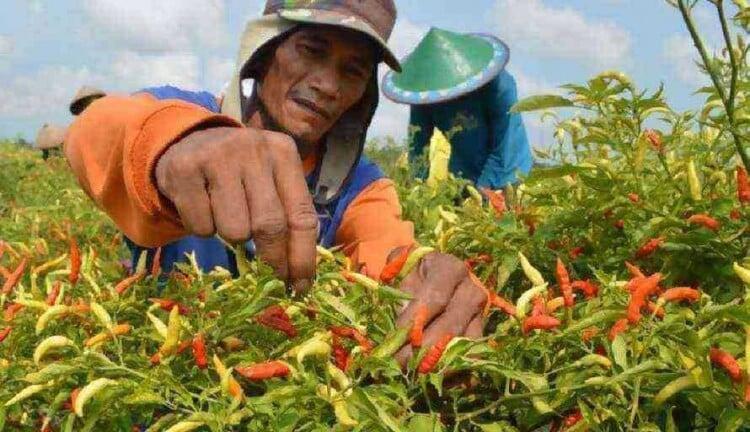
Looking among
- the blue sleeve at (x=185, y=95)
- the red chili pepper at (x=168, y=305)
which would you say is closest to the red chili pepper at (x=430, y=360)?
the red chili pepper at (x=168, y=305)

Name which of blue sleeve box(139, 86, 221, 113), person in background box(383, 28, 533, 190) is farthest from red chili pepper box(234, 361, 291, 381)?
person in background box(383, 28, 533, 190)

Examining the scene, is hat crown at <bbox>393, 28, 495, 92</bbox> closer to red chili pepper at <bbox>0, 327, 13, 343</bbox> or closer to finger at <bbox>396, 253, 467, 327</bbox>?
finger at <bbox>396, 253, 467, 327</bbox>

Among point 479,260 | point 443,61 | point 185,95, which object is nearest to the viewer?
point 479,260

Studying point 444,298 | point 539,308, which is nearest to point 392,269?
point 444,298

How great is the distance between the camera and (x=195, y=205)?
1065 mm

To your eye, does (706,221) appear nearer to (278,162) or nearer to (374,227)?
(278,162)

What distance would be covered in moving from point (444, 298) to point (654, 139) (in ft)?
1.43

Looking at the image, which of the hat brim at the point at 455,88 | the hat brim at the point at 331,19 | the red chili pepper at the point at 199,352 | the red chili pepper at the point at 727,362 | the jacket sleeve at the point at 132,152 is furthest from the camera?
the hat brim at the point at 455,88

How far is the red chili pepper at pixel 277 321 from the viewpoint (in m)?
1.05

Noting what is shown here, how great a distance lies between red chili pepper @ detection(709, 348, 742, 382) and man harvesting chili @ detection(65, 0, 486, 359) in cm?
34

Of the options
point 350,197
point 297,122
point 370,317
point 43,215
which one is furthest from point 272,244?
point 43,215

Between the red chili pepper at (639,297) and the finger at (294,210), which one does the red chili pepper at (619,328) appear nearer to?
the red chili pepper at (639,297)

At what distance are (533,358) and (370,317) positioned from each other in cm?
21

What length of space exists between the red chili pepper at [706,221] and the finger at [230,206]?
60 centimetres
